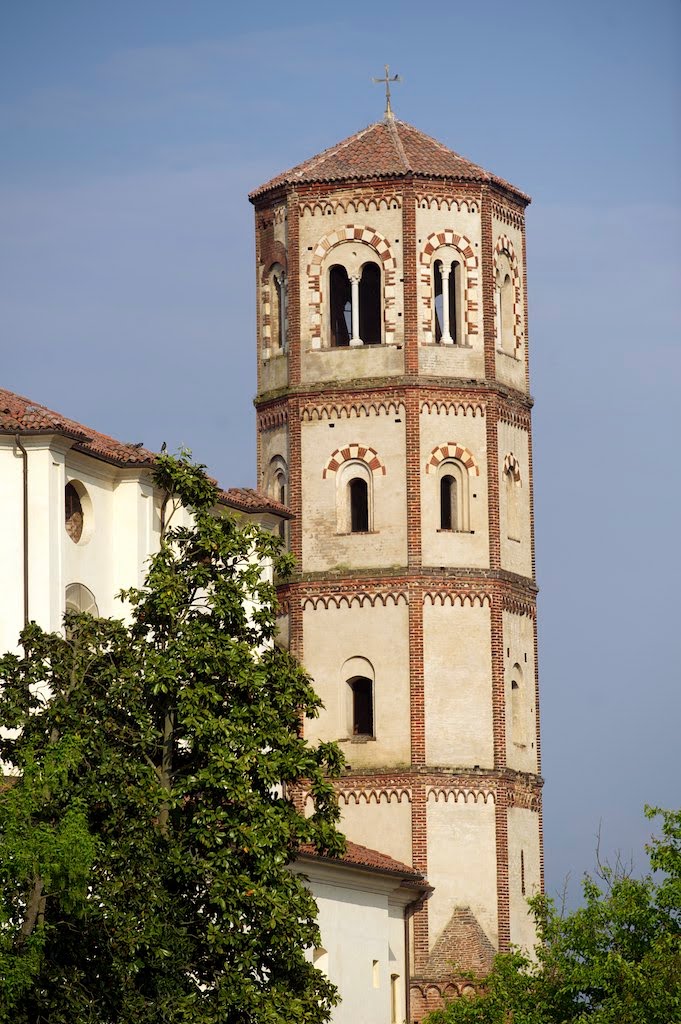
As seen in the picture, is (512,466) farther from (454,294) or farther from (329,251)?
(329,251)

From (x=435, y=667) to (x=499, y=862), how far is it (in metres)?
4.48

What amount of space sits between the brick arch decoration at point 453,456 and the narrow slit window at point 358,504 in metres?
1.55

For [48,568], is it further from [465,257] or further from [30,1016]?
[465,257]

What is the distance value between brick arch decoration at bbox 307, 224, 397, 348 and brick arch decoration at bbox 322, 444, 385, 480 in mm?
2505

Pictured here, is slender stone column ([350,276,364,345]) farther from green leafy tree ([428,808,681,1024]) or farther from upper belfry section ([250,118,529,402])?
green leafy tree ([428,808,681,1024])

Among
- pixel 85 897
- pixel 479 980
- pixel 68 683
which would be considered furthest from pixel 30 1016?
pixel 479 980

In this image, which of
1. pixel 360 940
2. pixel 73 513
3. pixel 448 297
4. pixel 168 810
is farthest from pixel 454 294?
pixel 168 810

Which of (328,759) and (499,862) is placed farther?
(499,862)

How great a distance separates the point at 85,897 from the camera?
32.8 m

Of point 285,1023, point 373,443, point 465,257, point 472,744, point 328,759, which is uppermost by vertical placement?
point 465,257

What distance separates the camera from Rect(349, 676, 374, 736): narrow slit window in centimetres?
6028

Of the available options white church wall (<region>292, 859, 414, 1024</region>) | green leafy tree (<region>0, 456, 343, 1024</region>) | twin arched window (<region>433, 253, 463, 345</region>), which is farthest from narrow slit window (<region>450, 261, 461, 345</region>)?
green leafy tree (<region>0, 456, 343, 1024</region>)

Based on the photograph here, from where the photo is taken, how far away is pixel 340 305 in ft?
206

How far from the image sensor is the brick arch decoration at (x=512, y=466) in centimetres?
6247
